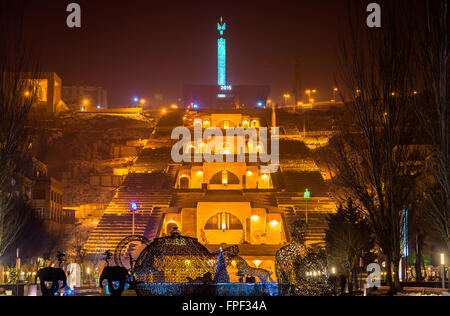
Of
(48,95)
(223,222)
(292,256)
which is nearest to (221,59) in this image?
(48,95)

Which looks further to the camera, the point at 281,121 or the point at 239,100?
the point at 239,100

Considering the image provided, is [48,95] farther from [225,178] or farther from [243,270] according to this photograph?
[243,270]

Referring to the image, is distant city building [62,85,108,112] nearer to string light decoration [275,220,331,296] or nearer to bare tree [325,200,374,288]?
bare tree [325,200,374,288]

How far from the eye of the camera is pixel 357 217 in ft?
110

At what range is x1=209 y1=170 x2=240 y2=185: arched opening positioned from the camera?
6200 centimetres

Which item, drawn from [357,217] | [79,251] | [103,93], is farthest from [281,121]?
[103,93]

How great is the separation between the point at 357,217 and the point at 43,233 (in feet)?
98.9

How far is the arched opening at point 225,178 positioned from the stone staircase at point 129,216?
6.02 m

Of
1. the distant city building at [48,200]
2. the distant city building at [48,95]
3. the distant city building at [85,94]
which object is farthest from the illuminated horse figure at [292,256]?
the distant city building at [85,94]

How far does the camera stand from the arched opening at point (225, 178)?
62.0 metres

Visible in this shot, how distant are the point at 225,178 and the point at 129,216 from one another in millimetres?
14940

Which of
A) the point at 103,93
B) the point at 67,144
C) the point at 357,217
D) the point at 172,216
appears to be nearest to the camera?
the point at 357,217

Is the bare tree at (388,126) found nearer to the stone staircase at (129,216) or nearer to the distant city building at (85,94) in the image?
the stone staircase at (129,216)
